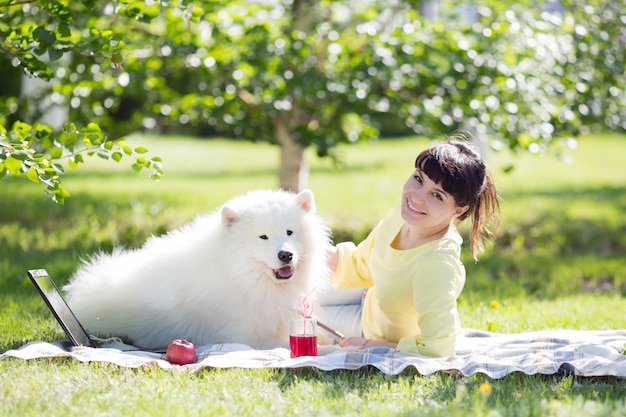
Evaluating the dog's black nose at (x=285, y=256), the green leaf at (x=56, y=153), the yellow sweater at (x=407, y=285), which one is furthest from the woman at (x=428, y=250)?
the green leaf at (x=56, y=153)

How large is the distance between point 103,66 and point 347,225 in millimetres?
3030

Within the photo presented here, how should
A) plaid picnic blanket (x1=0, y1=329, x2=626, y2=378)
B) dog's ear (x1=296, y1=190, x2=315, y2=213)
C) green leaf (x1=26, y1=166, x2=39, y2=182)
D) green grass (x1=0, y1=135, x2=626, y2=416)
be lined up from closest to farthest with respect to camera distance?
green grass (x1=0, y1=135, x2=626, y2=416) → plaid picnic blanket (x1=0, y1=329, x2=626, y2=378) → green leaf (x1=26, y1=166, x2=39, y2=182) → dog's ear (x1=296, y1=190, x2=315, y2=213)

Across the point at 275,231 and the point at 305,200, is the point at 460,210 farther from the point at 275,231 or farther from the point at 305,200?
the point at 275,231

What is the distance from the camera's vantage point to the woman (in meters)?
3.62

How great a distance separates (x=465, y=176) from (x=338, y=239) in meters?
4.26

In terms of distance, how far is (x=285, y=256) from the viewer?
3838mm

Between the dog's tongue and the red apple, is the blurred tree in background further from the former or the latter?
the red apple

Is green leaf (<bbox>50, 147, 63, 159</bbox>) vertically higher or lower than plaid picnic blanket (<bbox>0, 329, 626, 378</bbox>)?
higher

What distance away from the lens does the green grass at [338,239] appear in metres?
2.95

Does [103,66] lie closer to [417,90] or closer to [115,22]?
[115,22]

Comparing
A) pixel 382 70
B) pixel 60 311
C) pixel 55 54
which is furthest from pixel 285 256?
pixel 382 70

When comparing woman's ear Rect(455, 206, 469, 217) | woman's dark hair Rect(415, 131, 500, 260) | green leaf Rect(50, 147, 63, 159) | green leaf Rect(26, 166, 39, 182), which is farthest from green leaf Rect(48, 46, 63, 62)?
woman's ear Rect(455, 206, 469, 217)

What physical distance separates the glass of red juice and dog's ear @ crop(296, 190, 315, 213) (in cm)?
59

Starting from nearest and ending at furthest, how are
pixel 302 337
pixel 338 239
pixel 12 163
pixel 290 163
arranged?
pixel 12 163, pixel 302 337, pixel 338 239, pixel 290 163
